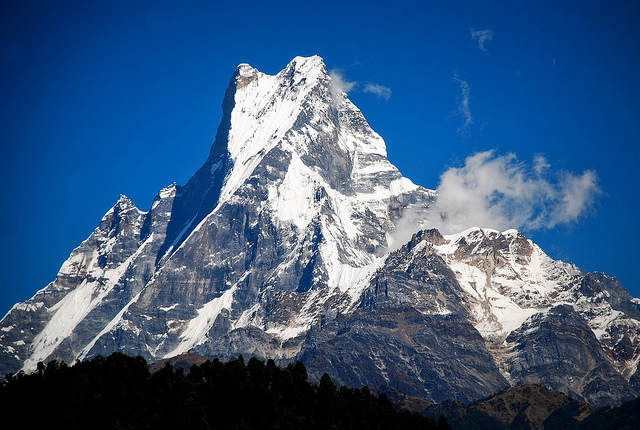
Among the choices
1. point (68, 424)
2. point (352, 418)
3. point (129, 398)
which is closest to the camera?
point (68, 424)

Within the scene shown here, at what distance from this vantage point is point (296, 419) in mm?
152875

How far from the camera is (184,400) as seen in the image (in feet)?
489

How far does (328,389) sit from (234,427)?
85.5ft

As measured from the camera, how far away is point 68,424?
139 metres

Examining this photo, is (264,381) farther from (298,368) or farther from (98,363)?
(98,363)

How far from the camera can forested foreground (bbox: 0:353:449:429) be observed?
470 ft

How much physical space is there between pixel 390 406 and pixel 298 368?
777 inches

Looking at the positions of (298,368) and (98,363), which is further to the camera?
(298,368)

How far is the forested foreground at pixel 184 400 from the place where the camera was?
470 ft

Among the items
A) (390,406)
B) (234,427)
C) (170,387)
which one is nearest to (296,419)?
(234,427)

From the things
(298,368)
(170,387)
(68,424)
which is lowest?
(68,424)

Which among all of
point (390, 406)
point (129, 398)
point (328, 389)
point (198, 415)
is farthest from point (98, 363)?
point (390, 406)

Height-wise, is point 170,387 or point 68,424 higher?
point 170,387

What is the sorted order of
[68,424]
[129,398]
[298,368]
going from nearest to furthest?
1. [68,424]
2. [129,398]
3. [298,368]
